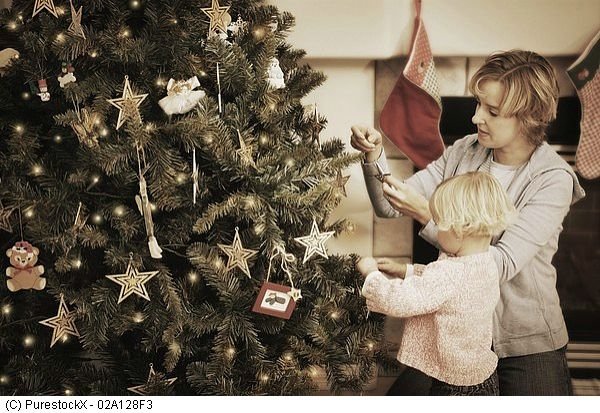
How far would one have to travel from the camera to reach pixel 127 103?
1316mm

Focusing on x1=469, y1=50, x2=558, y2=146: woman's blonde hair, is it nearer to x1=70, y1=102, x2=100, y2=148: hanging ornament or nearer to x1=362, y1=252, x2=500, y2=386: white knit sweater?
x1=362, y1=252, x2=500, y2=386: white knit sweater

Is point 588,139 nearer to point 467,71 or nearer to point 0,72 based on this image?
point 467,71

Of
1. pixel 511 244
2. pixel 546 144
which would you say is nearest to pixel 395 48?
pixel 546 144

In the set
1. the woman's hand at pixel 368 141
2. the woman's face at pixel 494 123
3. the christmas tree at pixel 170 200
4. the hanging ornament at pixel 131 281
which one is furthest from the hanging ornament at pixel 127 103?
the woman's face at pixel 494 123

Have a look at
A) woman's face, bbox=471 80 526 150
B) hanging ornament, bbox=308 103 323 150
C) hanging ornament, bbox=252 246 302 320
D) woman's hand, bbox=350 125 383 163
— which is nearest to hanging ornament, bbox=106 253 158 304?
hanging ornament, bbox=252 246 302 320

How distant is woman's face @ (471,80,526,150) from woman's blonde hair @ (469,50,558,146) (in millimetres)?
11

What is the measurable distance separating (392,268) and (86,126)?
0.79 meters

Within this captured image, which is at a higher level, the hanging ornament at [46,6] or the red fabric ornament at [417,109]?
the hanging ornament at [46,6]

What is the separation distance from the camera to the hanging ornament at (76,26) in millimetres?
1333

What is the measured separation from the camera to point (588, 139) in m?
1.55

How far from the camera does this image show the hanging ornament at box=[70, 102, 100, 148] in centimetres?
130

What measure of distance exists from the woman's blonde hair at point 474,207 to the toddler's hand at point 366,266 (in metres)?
0.19

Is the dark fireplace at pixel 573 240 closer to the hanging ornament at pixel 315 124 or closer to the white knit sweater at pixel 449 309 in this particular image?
the white knit sweater at pixel 449 309

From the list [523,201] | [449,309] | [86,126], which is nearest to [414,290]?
[449,309]
